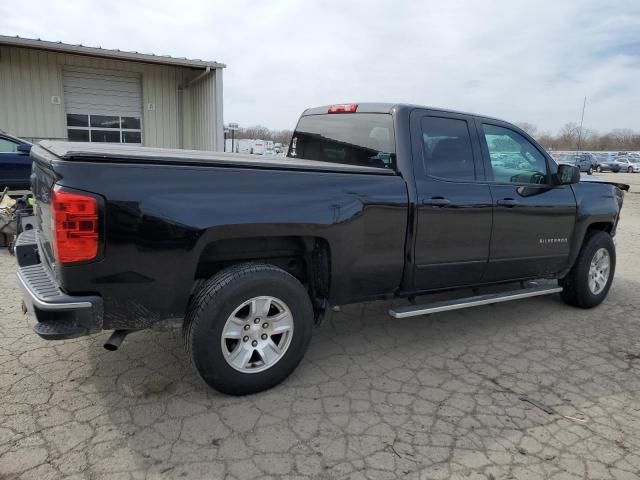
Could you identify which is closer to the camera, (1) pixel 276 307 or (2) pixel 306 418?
(2) pixel 306 418

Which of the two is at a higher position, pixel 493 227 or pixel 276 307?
pixel 493 227

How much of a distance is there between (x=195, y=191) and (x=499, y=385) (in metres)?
2.46

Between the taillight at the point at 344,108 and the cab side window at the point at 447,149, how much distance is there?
0.70m

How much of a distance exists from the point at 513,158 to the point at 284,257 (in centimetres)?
248

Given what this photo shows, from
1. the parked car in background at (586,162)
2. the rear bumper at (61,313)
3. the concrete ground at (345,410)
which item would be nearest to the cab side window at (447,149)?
the concrete ground at (345,410)

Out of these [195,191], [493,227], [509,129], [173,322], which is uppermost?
[509,129]

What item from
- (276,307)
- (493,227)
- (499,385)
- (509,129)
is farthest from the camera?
(509,129)

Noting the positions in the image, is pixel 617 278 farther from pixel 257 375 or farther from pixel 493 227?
pixel 257 375

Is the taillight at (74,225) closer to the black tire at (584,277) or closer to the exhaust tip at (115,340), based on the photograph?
the exhaust tip at (115,340)

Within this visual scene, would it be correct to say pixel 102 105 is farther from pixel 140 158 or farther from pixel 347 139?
pixel 140 158

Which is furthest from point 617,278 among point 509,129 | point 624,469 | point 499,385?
point 624,469

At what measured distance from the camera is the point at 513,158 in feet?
14.9

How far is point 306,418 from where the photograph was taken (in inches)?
116

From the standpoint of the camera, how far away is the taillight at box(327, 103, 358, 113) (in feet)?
14.1
